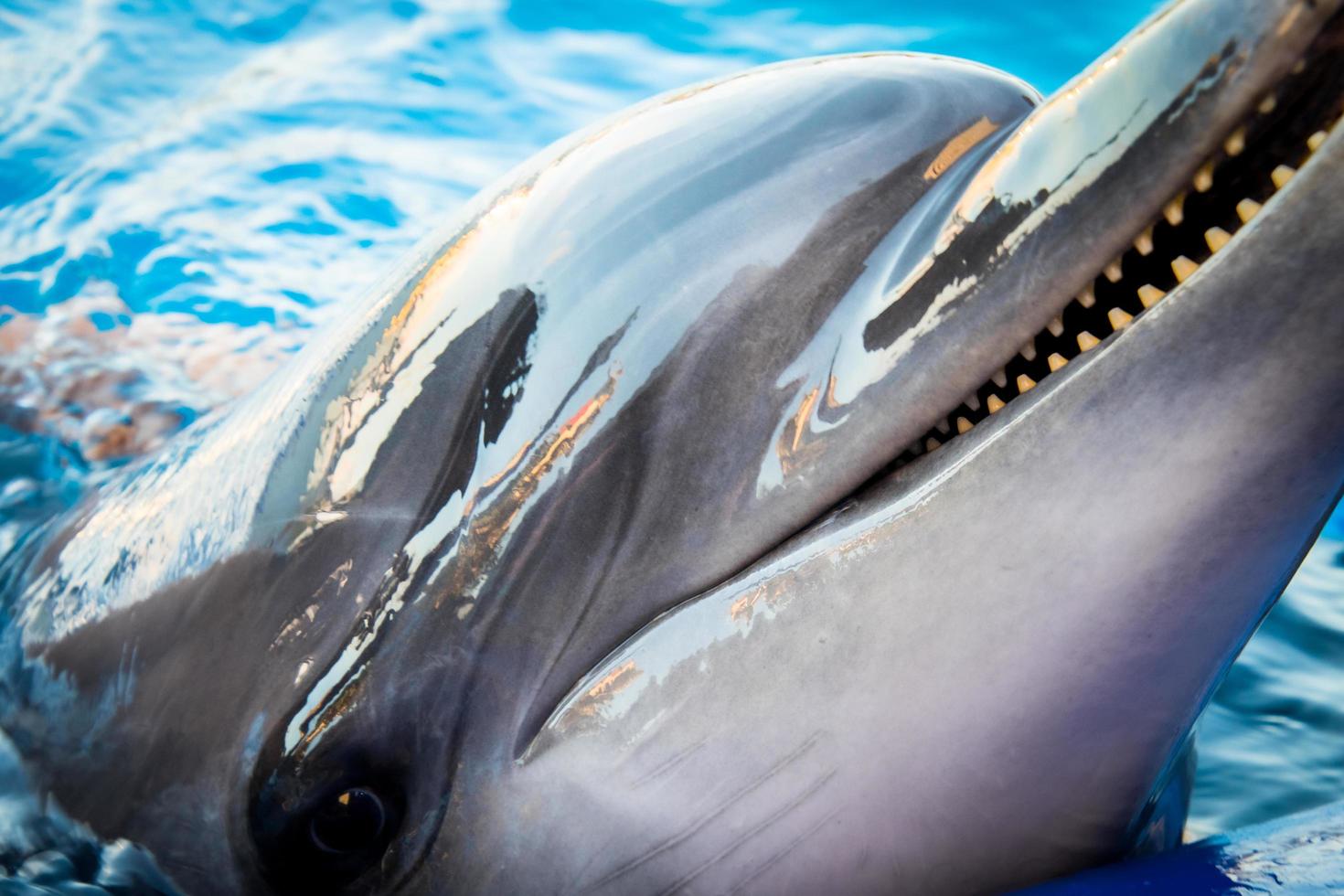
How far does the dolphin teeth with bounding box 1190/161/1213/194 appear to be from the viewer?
1.67 m

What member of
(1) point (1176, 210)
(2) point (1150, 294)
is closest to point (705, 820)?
(2) point (1150, 294)

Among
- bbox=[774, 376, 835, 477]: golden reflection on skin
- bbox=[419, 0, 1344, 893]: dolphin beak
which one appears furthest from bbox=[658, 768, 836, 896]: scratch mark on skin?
bbox=[774, 376, 835, 477]: golden reflection on skin

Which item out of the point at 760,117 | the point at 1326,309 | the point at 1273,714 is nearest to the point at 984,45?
the point at 1273,714

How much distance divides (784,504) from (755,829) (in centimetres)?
66

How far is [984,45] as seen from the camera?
1112cm

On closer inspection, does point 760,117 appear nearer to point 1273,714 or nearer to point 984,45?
point 1273,714

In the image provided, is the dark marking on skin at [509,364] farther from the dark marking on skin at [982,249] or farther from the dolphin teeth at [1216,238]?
the dolphin teeth at [1216,238]

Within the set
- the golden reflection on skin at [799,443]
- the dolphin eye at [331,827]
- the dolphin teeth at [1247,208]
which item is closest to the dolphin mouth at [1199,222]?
the dolphin teeth at [1247,208]

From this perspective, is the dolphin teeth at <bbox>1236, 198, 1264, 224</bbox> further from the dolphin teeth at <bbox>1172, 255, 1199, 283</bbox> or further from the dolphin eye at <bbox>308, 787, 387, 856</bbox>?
the dolphin eye at <bbox>308, 787, 387, 856</bbox>

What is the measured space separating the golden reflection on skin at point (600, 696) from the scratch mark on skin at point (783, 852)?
43 cm

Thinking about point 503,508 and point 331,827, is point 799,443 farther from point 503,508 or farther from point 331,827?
point 331,827

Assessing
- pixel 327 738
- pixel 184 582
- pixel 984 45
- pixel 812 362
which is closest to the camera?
pixel 812 362

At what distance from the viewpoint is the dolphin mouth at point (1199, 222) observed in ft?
5.16

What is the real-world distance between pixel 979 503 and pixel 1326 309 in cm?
57
